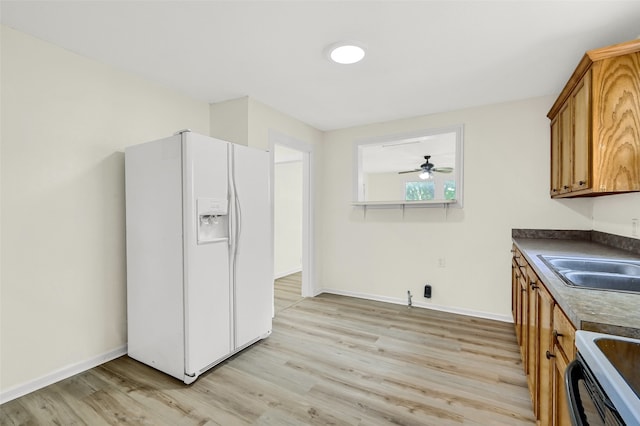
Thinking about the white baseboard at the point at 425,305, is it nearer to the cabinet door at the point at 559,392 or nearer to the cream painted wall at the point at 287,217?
the cream painted wall at the point at 287,217

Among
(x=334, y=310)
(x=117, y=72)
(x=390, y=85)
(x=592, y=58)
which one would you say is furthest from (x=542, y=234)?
(x=117, y=72)

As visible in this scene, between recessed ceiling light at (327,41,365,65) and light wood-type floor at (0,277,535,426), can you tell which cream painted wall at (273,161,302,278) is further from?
recessed ceiling light at (327,41,365,65)

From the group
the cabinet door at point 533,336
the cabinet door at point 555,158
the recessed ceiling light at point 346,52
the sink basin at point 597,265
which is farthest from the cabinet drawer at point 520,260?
the recessed ceiling light at point 346,52

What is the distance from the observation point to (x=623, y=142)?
1.77 meters

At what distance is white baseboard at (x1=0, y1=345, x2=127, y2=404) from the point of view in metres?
1.89

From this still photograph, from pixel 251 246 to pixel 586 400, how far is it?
7.42ft

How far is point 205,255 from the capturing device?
2156 mm

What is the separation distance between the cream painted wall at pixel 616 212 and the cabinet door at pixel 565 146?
362 millimetres

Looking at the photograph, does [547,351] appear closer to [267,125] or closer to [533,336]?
[533,336]

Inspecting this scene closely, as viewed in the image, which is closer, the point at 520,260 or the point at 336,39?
the point at 336,39

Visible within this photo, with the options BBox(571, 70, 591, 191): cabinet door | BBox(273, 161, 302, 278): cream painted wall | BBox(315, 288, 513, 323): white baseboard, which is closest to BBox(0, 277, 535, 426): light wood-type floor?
BBox(315, 288, 513, 323): white baseboard

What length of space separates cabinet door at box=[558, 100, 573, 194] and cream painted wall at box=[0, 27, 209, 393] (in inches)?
142

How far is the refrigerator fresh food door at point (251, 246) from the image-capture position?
2.42 m

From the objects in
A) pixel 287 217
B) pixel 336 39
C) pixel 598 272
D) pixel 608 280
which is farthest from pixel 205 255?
pixel 287 217
